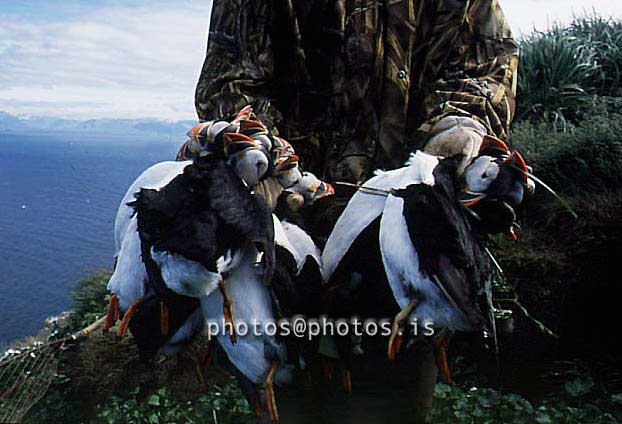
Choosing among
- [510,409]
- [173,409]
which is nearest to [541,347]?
[510,409]

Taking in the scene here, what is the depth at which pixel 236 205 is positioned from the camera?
2.00 feet

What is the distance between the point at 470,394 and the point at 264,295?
212 cm

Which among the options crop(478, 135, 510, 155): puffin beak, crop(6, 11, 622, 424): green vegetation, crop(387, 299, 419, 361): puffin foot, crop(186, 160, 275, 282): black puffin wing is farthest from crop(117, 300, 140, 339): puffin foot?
crop(6, 11, 622, 424): green vegetation

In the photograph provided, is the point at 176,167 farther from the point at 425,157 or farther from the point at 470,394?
the point at 470,394

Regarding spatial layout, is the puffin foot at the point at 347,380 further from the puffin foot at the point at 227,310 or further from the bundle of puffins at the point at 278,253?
the puffin foot at the point at 227,310

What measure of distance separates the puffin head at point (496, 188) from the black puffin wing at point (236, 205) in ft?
0.59

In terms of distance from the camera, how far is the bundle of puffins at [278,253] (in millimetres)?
605

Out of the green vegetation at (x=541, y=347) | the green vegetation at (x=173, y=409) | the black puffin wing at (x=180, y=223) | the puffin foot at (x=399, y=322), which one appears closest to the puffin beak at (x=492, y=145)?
the puffin foot at (x=399, y=322)

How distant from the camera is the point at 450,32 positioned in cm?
95

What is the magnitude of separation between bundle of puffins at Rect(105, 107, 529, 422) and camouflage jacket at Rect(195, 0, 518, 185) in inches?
9.0

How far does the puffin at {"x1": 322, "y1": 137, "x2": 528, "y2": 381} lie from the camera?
2.00ft

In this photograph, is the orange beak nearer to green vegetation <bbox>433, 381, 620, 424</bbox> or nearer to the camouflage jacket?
the camouflage jacket

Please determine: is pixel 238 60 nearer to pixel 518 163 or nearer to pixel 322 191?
pixel 322 191

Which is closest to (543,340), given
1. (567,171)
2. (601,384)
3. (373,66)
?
(601,384)
